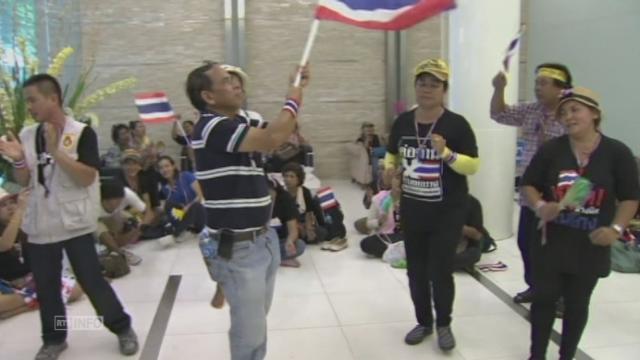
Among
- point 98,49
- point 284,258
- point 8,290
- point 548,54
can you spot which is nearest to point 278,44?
point 98,49

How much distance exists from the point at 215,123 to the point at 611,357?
2.43 meters

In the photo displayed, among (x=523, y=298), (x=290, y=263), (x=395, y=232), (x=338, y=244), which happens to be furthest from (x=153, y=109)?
(x=523, y=298)

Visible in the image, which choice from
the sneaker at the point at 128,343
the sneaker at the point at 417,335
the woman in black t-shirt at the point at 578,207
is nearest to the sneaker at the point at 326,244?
the sneaker at the point at 417,335

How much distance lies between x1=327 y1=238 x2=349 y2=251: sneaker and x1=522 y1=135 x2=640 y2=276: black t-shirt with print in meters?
2.81

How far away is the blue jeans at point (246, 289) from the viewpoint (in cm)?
219

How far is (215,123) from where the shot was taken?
6.87 ft

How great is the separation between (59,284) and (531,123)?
9.13ft

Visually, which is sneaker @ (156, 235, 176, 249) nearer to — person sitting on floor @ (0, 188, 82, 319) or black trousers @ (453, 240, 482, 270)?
person sitting on floor @ (0, 188, 82, 319)

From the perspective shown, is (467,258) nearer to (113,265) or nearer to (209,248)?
(113,265)

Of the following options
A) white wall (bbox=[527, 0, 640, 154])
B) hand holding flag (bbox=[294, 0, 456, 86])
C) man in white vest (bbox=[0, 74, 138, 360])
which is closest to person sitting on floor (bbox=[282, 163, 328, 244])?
man in white vest (bbox=[0, 74, 138, 360])

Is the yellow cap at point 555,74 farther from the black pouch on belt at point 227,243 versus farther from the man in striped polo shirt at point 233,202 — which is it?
the black pouch on belt at point 227,243

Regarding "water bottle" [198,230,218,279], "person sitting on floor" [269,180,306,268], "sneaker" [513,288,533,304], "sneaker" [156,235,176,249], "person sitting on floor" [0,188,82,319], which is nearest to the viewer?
"water bottle" [198,230,218,279]

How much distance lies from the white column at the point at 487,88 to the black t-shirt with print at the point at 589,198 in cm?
273

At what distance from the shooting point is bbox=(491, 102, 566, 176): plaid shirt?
3.49 meters
